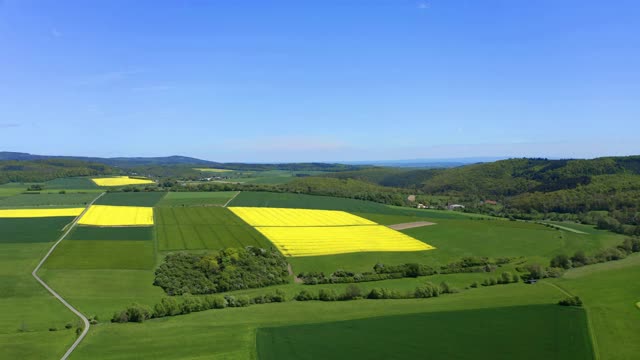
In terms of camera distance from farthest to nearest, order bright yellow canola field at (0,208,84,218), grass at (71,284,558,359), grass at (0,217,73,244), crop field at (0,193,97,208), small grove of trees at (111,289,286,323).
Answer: crop field at (0,193,97,208) → bright yellow canola field at (0,208,84,218) → grass at (0,217,73,244) → small grove of trees at (111,289,286,323) → grass at (71,284,558,359)

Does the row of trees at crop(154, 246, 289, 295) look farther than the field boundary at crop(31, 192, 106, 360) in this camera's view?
Yes

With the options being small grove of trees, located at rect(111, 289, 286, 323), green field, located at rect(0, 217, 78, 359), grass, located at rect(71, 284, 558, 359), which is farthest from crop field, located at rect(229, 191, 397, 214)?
small grove of trees, located at rect(111, 289, 286, 323)

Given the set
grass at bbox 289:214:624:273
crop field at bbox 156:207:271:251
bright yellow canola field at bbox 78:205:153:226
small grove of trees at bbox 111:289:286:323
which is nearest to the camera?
small grove of trees at bbox 111:289:286:323

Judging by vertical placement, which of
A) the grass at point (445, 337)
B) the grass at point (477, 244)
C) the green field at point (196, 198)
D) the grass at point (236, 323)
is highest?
the green field at point (196, 198)

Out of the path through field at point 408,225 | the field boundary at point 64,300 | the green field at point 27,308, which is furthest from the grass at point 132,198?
the path through field at point 408,225

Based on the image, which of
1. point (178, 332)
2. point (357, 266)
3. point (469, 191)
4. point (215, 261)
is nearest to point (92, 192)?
point (215, 261)

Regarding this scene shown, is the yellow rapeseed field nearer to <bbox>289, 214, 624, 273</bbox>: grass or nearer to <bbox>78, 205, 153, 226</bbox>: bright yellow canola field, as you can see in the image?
<bbox>289, 214, 624, 273</bbox>: grass

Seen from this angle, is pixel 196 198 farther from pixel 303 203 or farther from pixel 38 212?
pixel 38 212

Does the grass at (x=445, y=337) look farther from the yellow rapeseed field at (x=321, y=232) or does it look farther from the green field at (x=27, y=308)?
the yellow rapeseed field at (x=321, y=232)
